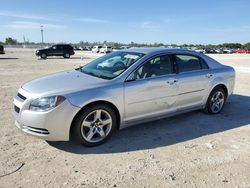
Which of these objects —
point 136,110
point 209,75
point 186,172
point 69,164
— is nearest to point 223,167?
point 186,172

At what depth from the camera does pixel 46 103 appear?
12.3 ft

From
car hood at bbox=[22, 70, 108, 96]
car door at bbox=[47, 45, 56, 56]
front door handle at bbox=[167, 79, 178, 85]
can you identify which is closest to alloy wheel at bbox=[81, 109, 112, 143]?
car hood at bbox=[22, 70, 108, 96]

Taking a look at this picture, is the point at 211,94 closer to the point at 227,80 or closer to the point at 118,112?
the point at 227,80

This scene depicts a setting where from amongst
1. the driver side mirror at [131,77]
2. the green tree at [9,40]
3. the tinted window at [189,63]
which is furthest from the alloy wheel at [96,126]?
Result: the green tree at [9,40]

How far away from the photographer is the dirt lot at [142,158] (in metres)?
3.20

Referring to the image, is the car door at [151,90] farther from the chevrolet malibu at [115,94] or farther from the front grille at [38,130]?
the front grille at [38,130]

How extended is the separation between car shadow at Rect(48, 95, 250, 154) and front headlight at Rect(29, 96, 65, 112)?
0.76m

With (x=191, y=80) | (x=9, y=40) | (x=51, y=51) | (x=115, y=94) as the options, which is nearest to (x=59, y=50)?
(x=51, y=51)

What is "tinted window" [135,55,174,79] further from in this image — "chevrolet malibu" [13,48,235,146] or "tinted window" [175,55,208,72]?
"tinted window" [175,55,208,72]

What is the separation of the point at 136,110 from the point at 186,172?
4.68 feet

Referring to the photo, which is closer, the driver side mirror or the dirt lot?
the dirt lot

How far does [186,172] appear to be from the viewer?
3.40 meters

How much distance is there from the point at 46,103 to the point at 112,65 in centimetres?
159

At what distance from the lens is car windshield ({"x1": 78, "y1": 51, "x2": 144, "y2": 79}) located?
14.8 ft
